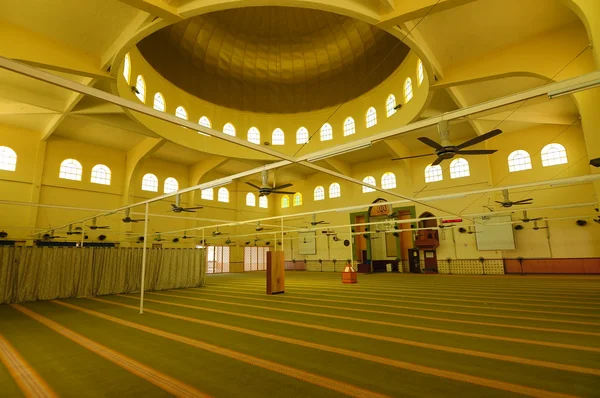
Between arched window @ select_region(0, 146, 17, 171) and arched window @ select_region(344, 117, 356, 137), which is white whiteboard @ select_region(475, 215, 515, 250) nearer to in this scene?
arched window @ select_region(344, 117, 356, 137)

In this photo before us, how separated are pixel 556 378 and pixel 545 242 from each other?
15.6 m

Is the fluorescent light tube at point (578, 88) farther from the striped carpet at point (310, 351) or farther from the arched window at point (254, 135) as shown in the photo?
the arched window at point (254, 135)

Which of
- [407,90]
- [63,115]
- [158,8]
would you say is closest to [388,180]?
[407,90]

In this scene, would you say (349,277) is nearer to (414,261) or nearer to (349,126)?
(414,261)

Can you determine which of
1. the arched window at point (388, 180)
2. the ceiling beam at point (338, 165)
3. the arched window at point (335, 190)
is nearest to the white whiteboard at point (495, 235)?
the arched window at point (388, 180)

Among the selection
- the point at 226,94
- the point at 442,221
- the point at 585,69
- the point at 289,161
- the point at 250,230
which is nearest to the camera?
the point at 289,161

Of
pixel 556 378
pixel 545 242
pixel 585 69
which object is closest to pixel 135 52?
pixel 585 69

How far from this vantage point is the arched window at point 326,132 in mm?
20312

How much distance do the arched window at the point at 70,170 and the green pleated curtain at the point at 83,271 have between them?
8588 mm

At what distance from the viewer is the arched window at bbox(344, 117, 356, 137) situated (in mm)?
19359

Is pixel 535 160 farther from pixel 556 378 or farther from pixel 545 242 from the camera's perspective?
pixel 556 378

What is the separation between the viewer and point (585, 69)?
802 centimetres

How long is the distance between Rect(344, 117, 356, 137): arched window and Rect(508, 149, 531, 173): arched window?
853 centimetres

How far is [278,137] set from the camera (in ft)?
69.7
